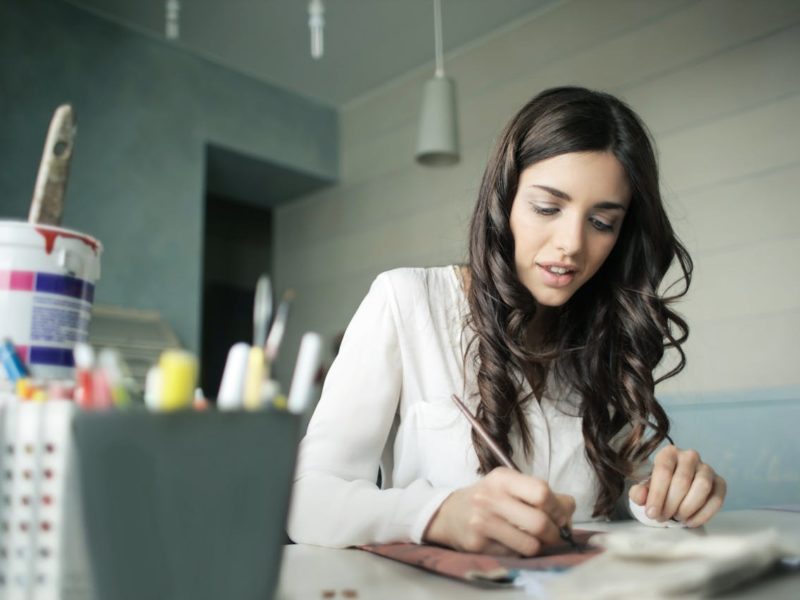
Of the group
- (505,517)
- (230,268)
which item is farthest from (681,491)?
(230,268)

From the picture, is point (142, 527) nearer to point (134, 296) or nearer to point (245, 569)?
point (245, 569)

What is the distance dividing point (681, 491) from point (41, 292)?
0.73m

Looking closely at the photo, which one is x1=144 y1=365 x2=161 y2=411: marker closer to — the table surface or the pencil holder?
the pencil holder

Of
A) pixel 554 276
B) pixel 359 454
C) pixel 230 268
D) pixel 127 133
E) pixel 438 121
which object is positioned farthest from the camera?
pixel 230 268

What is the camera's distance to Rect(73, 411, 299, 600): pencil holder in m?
0.36

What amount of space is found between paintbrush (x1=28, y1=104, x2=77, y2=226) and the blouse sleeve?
1.03 ft

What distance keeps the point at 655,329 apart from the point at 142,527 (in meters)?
1.08

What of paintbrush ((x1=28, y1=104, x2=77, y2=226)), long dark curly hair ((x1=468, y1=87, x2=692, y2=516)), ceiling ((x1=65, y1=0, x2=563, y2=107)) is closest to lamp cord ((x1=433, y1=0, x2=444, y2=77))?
ceiling ((x1=65, y1=0, x2=563, y2=107))

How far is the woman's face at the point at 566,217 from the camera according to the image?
1081mm

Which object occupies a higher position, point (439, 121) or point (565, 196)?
point (439, 121)

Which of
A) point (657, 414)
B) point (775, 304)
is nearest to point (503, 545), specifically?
point (657, 414)

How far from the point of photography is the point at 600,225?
1.12 m

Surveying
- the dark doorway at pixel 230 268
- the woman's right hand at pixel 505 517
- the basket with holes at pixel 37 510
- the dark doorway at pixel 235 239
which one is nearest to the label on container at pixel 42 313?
the basket with holes at pixel 37 510

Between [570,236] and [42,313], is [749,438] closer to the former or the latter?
[570,236]
